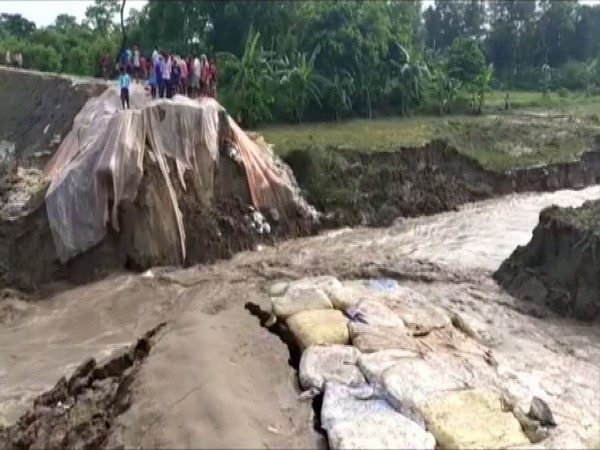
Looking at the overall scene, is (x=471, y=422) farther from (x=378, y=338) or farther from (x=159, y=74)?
(x=159, y=74)

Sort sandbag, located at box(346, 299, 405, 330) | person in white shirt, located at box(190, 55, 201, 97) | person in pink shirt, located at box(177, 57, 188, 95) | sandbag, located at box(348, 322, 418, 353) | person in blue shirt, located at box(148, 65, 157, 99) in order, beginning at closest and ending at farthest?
1. sandbag, located at box(348, 322, 418, 353)
2. sandbag, located at box(346, 299, 405, 330)
3. person in blue shirt, located at box(148, 65, 157, 99)
4. person in pink shirt, located at box(177, 57, 188, 95)
5. person in white shirt, located at box(190, 55, 201, 97)

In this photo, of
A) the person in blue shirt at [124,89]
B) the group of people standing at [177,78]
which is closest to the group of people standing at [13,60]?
the group of people standing at [177,78]

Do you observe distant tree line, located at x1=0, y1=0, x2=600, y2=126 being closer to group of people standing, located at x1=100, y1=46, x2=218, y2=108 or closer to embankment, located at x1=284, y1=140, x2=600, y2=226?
group of people standing, located at x1=100, y1=46, x2=218, y2=108

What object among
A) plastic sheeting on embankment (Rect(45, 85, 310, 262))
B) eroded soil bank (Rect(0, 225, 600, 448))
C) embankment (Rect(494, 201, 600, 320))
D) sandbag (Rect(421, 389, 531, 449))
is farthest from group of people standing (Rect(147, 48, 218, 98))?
sandbag (Rect(421, 389, 531, 449))

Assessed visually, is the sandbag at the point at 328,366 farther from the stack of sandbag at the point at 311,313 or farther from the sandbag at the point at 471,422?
the sandbag at the point at 471,422

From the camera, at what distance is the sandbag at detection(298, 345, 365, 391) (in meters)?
6.77

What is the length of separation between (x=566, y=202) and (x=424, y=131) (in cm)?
416

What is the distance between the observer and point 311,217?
15133mm

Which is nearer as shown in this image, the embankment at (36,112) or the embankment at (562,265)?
the embankment at (562,265)

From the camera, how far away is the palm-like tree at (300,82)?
70.2 ft

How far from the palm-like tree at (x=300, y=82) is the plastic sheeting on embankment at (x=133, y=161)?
6.75 m

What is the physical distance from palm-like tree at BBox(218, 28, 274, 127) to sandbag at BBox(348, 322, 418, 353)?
12898mm

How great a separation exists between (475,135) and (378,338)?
1342cm

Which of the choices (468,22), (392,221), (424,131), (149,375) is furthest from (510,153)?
(468,22)
